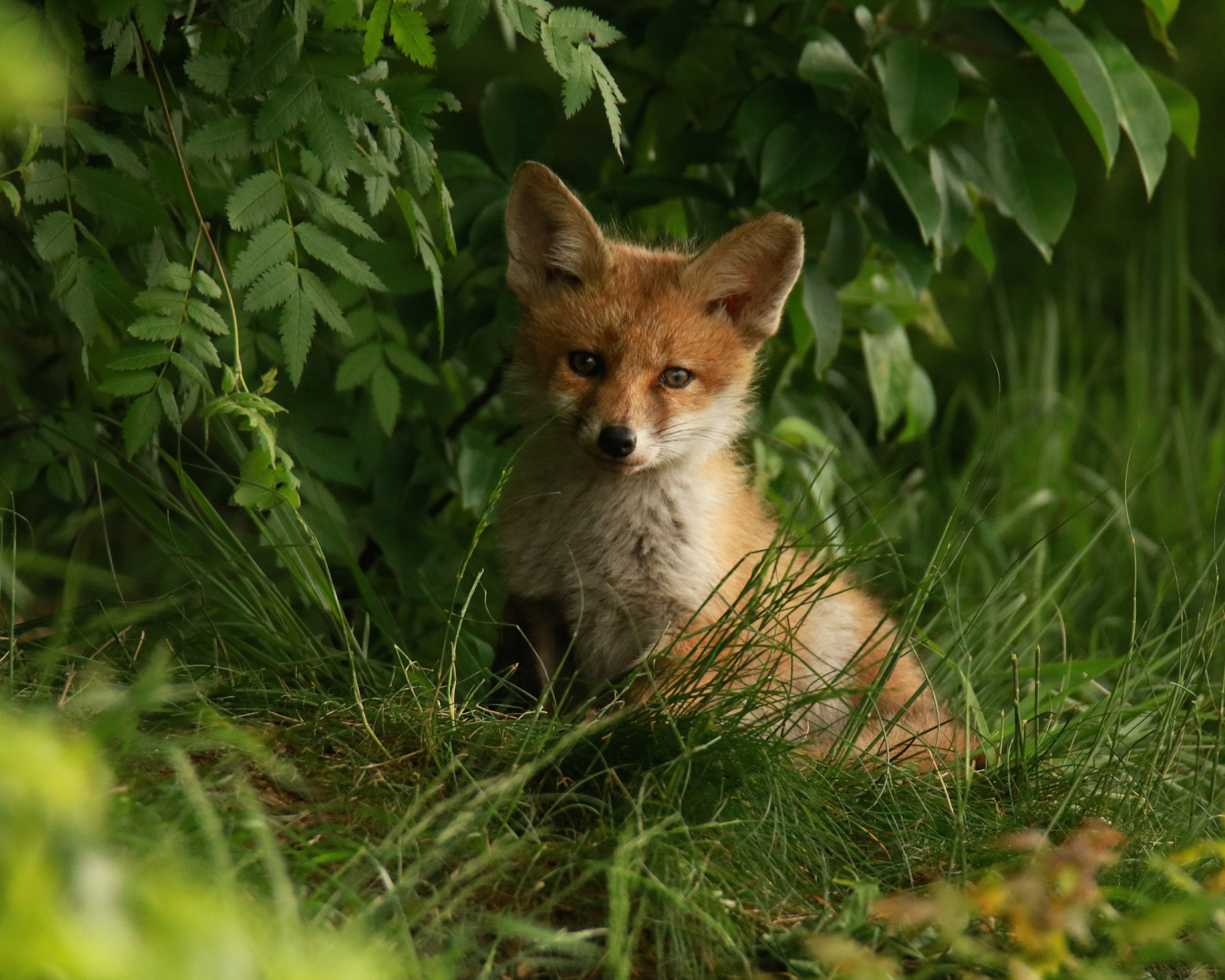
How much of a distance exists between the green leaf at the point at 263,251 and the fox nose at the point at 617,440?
948 mm

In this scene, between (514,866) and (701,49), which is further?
(701,49)

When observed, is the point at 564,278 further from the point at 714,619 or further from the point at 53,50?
the point at 53,50

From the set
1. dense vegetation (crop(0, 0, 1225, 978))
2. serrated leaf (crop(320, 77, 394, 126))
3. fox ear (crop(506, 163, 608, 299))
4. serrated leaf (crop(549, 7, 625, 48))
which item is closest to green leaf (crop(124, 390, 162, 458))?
dense vegetation (crop(0, 0, 1225, 978))

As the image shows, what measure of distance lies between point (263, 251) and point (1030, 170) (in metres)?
2.38

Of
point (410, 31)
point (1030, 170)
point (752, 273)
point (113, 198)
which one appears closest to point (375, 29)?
point (410, 31)

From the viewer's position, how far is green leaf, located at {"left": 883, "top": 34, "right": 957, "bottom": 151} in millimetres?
3402

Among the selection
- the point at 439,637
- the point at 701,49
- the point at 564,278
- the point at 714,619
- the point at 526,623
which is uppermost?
the point at 701,49

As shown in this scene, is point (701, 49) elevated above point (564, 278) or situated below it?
above

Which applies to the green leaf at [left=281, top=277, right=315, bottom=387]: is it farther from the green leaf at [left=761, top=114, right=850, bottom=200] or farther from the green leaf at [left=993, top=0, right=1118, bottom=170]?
the green leaf at [left=993, top=0, right=1118, bottom=170]

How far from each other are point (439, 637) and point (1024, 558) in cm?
188

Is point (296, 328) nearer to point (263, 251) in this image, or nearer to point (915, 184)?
point (263, 251)

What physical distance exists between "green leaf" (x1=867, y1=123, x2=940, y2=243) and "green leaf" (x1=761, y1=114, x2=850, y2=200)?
13 centimetres

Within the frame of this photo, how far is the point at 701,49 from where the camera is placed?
3982 mm

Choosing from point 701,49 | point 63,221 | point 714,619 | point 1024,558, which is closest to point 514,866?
point 714,619
